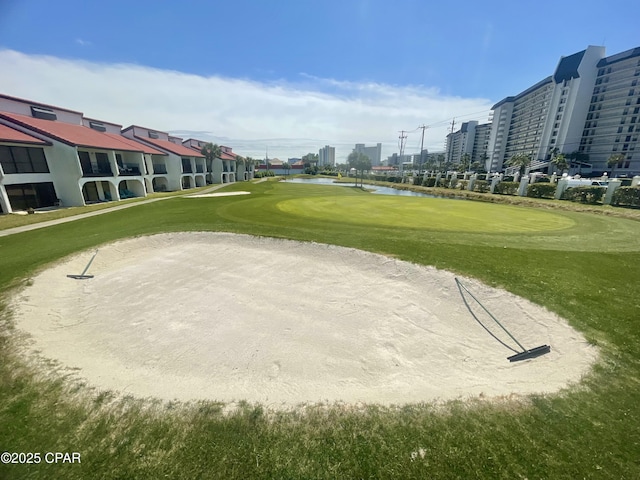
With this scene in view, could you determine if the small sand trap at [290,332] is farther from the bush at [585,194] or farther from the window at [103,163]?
the bush at [585,194]

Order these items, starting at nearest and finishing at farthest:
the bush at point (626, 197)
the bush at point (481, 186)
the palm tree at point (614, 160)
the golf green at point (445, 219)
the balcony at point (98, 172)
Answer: the golf green at point (445, 219) < the bush at point (626, 197) < the balcony at point (98, 172) < the bush at point (481, 186) < the palm tree at point (614, 160)

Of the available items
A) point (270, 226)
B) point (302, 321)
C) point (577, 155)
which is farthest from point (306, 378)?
point (577, 155)

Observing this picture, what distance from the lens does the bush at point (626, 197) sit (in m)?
27.9

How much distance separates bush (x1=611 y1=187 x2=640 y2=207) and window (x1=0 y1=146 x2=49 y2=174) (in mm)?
63280

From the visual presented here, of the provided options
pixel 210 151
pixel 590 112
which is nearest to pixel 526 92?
pixel 590 112

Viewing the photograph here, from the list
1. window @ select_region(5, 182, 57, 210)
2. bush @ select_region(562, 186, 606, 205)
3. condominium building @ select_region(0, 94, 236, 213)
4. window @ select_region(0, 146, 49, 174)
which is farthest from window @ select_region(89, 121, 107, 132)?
bush @ select_region(562, 186, 606, 205)

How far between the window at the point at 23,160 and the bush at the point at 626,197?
2491 inches

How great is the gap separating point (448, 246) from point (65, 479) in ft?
48.3

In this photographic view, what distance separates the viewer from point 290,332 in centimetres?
878

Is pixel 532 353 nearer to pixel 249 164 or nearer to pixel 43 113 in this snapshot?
pixel 43 113

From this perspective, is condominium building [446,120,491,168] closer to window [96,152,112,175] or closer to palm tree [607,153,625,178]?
palm tree [607,153,625,178]

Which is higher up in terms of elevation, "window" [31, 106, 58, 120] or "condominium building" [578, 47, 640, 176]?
"condominium building" [578, 47, 640, 176]

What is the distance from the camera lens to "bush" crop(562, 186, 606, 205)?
→ 31203mm

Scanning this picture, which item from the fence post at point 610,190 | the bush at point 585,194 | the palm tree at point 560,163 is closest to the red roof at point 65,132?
the bush at point 585,194
